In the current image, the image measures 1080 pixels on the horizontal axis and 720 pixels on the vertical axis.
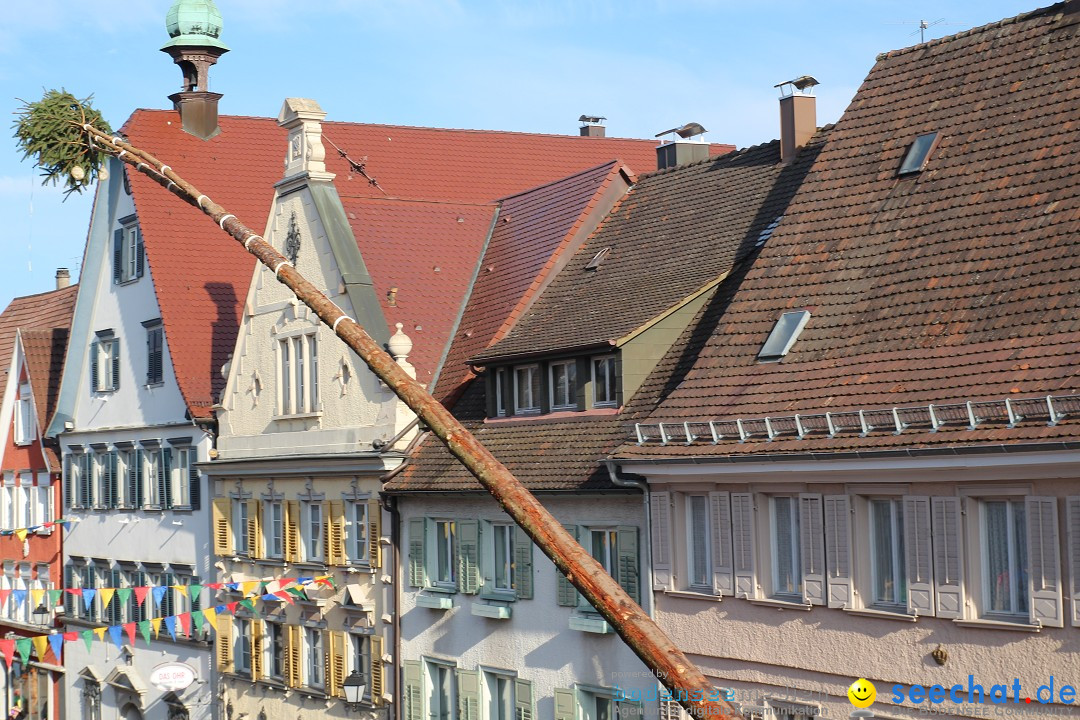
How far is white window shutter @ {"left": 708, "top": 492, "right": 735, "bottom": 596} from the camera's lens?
21031mm

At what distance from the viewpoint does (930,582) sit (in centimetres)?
1827

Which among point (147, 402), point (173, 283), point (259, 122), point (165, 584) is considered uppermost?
point (259, 122)

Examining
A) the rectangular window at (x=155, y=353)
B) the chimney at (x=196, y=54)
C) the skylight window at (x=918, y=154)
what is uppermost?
the chimney at (x=196, y=54)

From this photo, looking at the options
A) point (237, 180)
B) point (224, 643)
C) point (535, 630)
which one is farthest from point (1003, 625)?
point (237, 180)

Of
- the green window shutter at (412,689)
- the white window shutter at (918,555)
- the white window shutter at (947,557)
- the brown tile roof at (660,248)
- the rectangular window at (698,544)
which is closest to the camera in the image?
the white window shutter at (947,557)

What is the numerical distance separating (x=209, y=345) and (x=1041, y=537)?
24145 millimetres

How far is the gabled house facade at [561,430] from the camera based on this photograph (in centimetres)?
2430

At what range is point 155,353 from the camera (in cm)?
3934

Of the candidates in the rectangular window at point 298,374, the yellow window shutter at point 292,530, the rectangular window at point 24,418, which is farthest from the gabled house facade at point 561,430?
the rectangular window at point 24,418

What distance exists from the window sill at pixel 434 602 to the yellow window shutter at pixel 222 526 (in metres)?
8.64

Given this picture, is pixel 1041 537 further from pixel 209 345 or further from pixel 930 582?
pixel 209 345

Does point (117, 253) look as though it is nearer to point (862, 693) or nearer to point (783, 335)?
point (783, 335)

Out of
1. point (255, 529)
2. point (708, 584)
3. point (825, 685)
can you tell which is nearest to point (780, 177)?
point (708, 584)

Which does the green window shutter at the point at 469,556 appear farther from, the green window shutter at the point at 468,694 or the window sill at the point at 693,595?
the window sill at the point at 693,595
